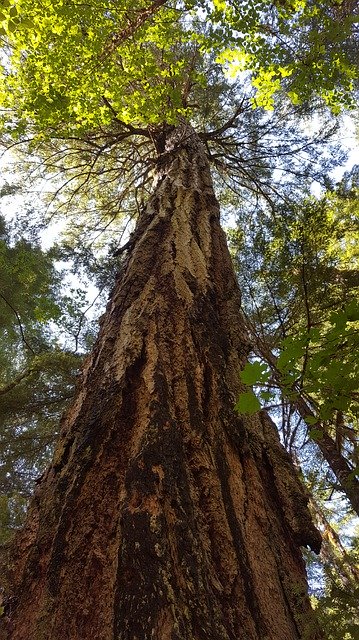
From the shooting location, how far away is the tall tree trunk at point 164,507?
1115mm

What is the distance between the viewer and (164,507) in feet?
4.21

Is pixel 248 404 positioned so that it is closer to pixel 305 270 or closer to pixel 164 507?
pixel 164 507

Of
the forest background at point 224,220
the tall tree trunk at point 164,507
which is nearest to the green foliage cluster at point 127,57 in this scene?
the forest background at point 224,220

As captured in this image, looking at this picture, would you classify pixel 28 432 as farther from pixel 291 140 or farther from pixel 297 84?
pixel 291 140

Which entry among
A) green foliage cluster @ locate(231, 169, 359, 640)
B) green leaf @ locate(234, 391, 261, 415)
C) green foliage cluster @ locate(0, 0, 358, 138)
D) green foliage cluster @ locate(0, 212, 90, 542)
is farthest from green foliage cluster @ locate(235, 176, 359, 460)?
green foliage cluster @ locate(0, 212, 90, 542)

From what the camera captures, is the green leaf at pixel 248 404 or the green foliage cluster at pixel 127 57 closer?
the green leaf at pixel 248 404

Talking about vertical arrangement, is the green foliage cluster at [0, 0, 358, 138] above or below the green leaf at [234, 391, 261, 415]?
above

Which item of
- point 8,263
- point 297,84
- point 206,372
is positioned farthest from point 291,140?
point 206,372

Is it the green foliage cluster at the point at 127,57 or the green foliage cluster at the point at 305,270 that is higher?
the green foliage cluster at the point at 127,57

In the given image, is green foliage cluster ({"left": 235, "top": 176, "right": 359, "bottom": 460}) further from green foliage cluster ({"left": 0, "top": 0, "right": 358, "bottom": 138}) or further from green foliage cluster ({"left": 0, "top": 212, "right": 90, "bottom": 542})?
green foliage cluster ({"left": 0, "top": 212, "right": 90, "bottom": 542})

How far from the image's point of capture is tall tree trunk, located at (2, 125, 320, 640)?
3.66ft

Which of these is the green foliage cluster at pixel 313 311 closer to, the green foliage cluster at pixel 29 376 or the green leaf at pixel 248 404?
the green leaf at pixel 248 404

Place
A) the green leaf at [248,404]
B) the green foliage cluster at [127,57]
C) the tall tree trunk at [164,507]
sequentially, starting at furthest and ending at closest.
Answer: the green foliage cluster at [127,57] < the green leaf at [248,404] < the tall tree trunk at [164,507]

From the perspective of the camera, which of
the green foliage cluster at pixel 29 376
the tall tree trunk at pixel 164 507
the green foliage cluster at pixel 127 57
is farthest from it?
the green foliage cluster at pixel 29 376
